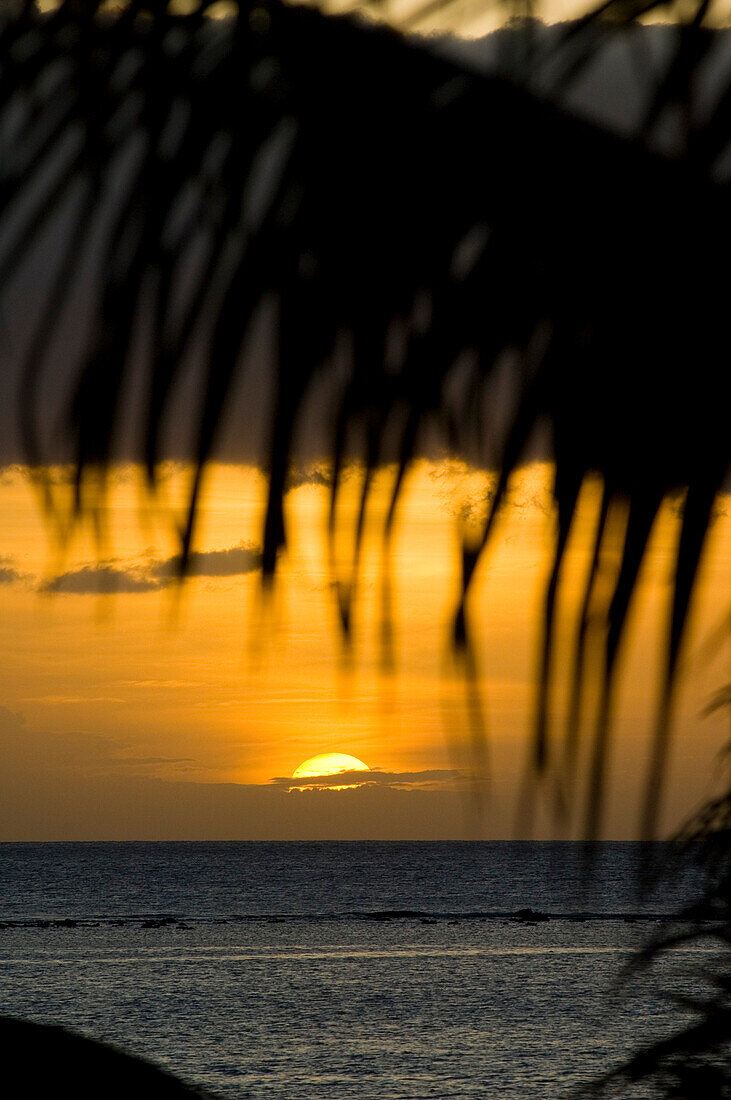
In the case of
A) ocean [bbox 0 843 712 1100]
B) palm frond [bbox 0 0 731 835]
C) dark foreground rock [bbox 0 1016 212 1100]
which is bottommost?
ocean [bbox 0 843 712 1100]

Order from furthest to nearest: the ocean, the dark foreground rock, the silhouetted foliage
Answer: the ocean < the dark foreground rock < the silhouetted foliage

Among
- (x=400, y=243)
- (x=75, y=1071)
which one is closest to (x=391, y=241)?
(x=400, y=243)

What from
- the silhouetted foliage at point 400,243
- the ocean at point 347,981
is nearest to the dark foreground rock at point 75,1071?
the silhouetted foliage at point 400,243

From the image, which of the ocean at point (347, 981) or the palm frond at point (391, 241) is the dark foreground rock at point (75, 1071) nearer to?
the palm frond at point (391, 241)

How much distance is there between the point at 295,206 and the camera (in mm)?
739

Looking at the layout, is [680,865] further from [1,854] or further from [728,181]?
[1,854]

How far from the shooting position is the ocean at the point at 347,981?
109ft

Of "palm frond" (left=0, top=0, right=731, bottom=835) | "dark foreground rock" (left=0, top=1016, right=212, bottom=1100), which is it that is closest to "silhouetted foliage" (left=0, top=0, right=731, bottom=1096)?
"palm frond" (left=0, top=0, right=731, bottom=835)

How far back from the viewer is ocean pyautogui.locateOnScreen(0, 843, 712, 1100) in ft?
109

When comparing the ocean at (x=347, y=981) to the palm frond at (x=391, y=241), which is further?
the ocean at (x=347, y=981)

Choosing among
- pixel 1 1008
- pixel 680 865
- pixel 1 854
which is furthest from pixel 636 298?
pixel 1 854

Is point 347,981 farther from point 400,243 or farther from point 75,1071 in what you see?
point 400,243

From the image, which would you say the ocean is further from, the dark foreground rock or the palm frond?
the palm frond

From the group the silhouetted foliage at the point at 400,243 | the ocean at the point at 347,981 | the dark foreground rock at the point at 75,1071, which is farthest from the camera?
the ocean at the point at 347,981
